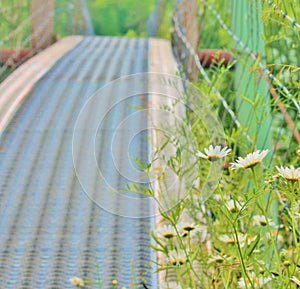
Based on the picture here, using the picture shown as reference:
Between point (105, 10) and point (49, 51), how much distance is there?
343 cm

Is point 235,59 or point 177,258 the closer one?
point 177,258

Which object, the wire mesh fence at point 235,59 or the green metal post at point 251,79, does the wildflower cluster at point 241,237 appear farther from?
the wire mesh fence at point 235,59

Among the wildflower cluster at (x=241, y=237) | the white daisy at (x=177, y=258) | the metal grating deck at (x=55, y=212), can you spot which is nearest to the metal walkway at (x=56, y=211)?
the metal grating deck at (x=55, y=212)

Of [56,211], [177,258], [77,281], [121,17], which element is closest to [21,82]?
[56,211]

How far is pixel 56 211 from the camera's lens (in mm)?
2197

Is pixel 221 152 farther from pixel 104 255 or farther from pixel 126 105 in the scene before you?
pixel 126 105

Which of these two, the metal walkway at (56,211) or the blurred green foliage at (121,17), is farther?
the blurred green foliage at (121,17)

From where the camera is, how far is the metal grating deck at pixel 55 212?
191 centimetres

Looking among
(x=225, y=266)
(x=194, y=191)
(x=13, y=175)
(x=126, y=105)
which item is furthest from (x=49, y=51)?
(x=225, y=266)

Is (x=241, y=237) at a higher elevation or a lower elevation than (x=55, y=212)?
higher

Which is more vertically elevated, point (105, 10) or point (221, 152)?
point (221, 152)

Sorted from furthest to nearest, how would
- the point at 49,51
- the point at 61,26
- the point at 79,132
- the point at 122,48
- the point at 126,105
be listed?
the point at 61,26 → the point at 122,48 → the point at 49,51 → the point at 126,105 → the point at 79,132

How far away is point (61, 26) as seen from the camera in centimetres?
676

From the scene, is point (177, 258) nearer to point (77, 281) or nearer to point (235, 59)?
point (77, 281)
